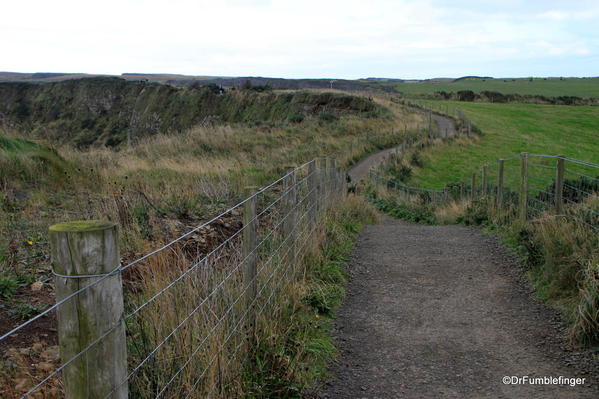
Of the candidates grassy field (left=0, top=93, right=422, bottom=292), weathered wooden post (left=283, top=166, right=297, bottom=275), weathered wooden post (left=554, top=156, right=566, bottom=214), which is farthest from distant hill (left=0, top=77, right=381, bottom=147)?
weathered wooden post (left=283, top=166, right=297, bottom=275)

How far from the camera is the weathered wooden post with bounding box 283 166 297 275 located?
5594 mm

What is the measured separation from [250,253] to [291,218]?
1.64m

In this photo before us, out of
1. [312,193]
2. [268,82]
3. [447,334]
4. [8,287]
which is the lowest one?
[447,334]

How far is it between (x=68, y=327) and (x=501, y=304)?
16.9 feet

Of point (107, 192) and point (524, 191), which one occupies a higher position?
point (524, 191)

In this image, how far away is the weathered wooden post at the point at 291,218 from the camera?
5.59 metres

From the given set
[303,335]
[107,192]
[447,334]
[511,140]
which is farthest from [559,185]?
[511,140]

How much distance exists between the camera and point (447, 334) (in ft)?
17.1

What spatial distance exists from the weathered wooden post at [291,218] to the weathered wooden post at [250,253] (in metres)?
1.24

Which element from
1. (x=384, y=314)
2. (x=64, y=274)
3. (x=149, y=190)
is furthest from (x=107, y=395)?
(x=149, y=190)

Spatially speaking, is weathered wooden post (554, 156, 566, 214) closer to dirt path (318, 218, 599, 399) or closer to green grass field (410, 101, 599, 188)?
dirt path (318, 218, 599, 399)

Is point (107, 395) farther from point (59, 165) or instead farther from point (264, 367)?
point (59, 165)

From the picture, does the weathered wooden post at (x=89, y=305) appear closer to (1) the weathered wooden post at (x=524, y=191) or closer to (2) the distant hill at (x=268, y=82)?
(1) the weathered wooden post at (x=524, y=191)

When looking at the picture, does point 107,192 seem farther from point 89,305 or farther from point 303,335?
point 89,305
